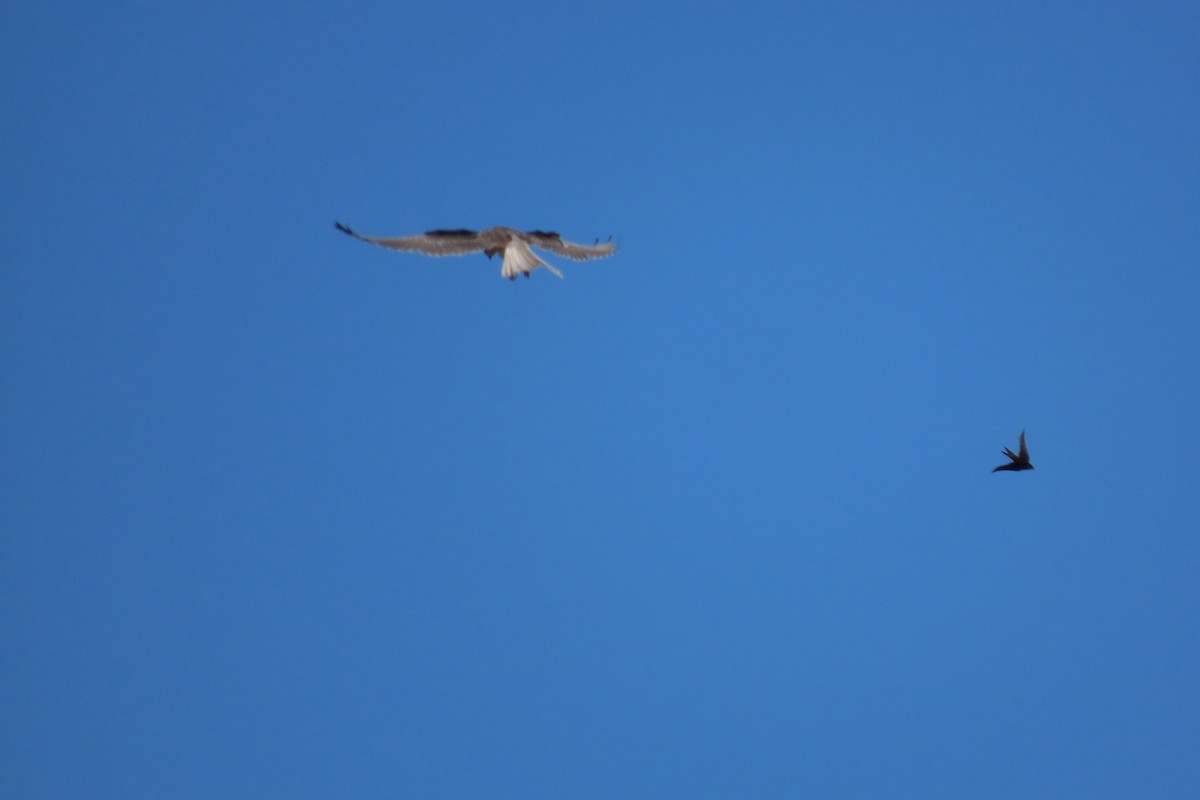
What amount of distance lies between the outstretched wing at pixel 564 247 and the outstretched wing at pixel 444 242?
2.78 feet

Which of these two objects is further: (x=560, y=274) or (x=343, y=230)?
(x=560, y=274)

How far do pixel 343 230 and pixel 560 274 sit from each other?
161 inches

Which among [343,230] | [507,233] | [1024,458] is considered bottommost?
[1024,458]

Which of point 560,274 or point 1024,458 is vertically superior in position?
point 560,274

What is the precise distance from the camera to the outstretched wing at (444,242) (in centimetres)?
1970

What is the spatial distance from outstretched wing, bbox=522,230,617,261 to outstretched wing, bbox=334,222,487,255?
848 millimetres

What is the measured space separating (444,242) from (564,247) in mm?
2549

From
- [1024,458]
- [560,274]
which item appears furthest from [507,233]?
[1024,458]

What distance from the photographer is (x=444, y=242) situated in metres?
20.1

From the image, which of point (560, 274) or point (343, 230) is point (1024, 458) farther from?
point (343, 230)

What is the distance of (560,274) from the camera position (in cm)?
2053

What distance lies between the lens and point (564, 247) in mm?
21812

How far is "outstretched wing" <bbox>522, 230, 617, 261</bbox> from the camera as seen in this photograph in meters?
20.9

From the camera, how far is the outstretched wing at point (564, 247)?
20.9 m
